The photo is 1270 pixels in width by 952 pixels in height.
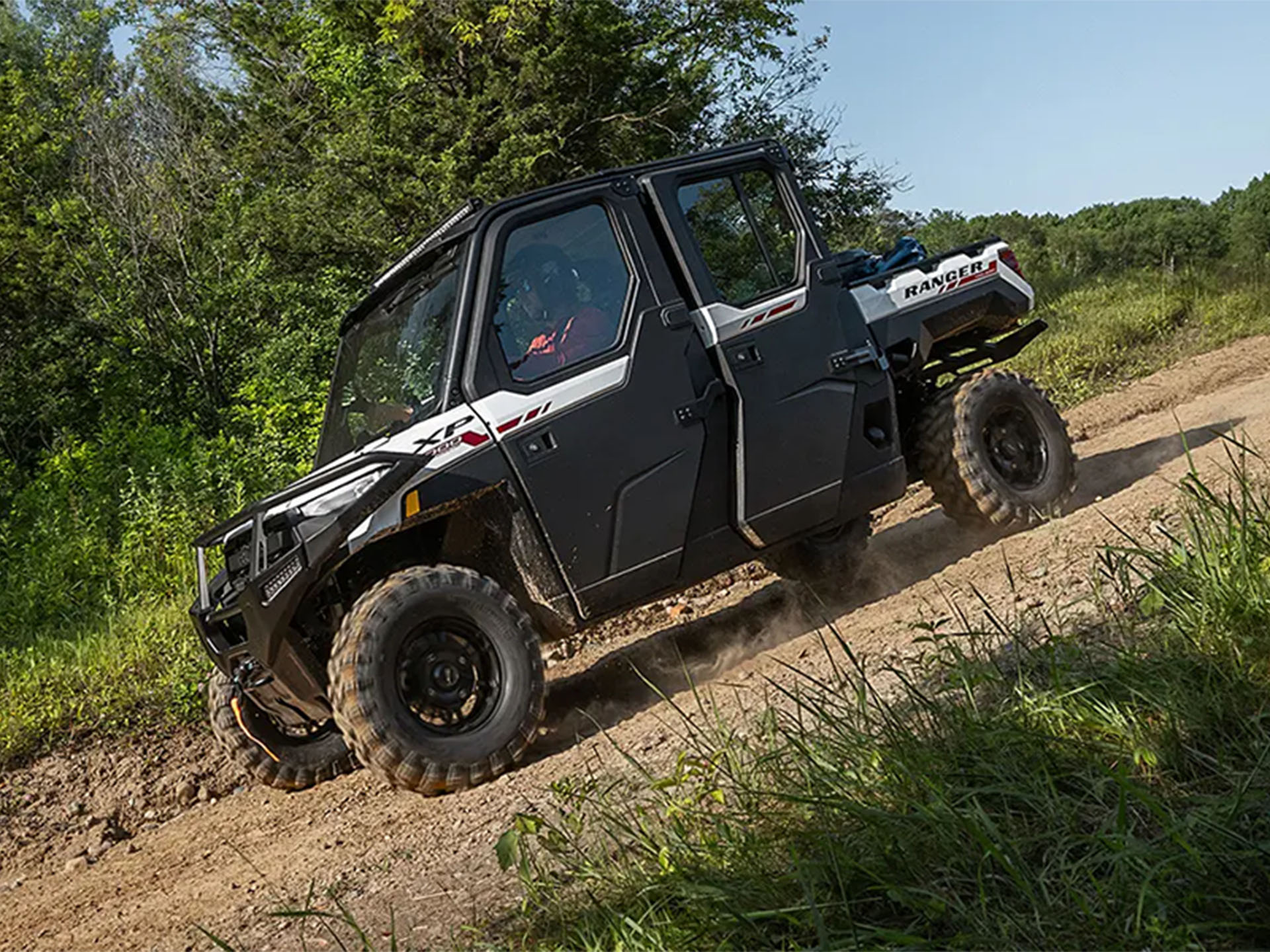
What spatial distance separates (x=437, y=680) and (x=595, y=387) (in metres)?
1.43

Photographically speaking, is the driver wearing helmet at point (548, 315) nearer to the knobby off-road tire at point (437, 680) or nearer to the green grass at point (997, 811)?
the knobby off-road tire at point (437, 680)

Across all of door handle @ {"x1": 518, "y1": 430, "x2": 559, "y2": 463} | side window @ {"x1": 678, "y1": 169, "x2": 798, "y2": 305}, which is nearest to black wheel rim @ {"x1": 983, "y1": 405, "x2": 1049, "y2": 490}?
side window @ {"x1": 678, "y1": 169, "x2": 798, "y2": 305}

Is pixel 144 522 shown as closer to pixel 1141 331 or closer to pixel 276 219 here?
pixel 276 219

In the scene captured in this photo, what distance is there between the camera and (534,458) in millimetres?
5527

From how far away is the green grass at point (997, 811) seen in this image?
260 cm

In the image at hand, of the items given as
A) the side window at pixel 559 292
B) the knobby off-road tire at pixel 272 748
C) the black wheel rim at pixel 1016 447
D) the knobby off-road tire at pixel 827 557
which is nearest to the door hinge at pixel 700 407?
the side window at pixel 559 292

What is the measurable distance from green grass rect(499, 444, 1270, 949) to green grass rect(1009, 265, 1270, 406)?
853 cm

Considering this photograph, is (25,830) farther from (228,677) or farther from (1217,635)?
(1217,635)

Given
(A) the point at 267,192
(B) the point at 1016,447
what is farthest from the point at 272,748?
(A) the point at 267,192

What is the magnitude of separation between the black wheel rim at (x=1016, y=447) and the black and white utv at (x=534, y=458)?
1.27 ft

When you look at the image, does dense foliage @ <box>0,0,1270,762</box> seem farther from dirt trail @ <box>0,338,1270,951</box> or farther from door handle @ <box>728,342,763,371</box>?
door handle @ <box>728,342,763,371</box>

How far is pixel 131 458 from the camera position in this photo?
1284 centimetres

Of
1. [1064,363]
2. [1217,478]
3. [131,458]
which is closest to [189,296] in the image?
[131,458]

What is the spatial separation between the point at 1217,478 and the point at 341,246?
1188 centimetres
